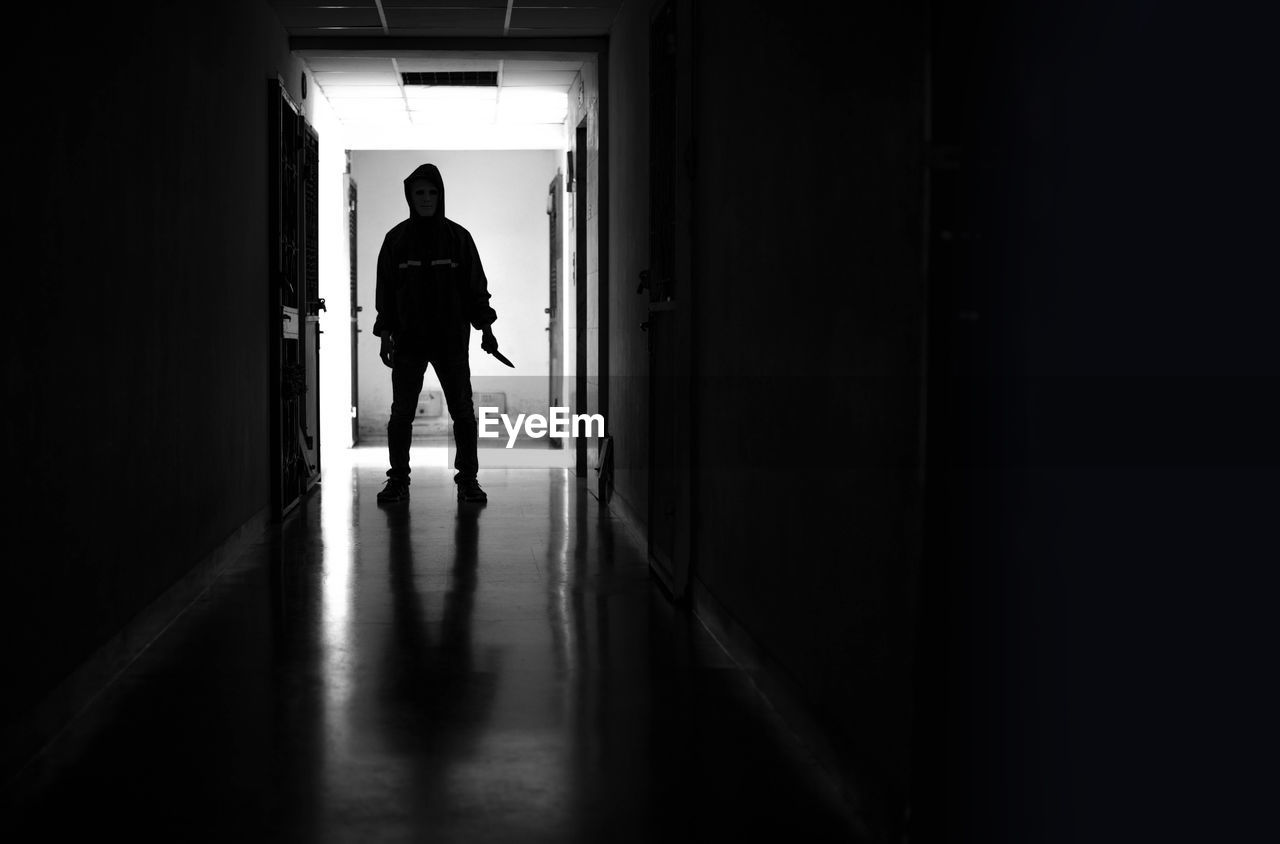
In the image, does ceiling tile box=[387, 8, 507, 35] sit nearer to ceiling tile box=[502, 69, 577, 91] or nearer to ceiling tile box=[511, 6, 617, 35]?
ceiling tile box=[511, 6, 617, 35]

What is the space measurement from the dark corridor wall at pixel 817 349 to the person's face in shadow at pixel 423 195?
2.97 metres

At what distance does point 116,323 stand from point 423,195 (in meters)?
3.50

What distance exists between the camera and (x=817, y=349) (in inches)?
97.0

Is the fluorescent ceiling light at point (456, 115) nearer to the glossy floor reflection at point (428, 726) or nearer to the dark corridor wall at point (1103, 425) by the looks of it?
the glossy floor reflection at point (428, 726)

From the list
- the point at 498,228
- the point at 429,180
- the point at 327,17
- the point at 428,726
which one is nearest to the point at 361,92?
the point at 327,17

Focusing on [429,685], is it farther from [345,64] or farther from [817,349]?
[345,64]

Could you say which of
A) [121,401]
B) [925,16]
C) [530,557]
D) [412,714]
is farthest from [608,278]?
[925,16]

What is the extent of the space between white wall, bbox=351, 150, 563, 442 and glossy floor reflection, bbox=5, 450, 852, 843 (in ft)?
25.4

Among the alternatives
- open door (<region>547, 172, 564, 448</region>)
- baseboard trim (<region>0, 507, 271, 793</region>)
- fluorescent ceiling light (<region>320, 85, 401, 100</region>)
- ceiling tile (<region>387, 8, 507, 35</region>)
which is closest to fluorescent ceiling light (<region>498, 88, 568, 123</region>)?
open door (<region>547, 172, 564, 448</region>)

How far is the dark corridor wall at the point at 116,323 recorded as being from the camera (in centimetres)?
249

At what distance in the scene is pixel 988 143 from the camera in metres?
1.61

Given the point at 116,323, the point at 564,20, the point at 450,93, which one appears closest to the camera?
the point at 116,323

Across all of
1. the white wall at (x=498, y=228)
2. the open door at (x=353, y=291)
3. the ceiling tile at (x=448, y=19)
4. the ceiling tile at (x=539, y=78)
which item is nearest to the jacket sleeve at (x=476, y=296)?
the ceiling tile at (x=448, y=19)

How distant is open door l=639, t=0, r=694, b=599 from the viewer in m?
3.89
